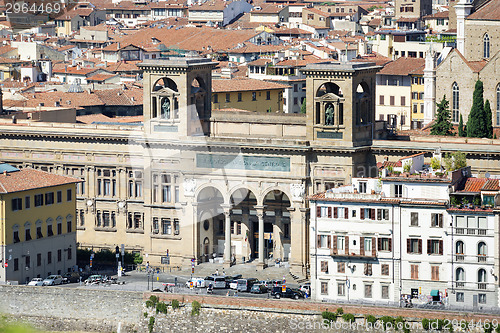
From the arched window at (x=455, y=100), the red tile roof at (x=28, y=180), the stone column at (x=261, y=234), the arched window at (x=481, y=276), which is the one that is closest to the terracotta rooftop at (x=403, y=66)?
the arched window at (x=455, y=100)

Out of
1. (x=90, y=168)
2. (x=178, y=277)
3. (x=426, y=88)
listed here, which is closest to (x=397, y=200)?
(x=178, y=277)

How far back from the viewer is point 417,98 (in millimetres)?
152250

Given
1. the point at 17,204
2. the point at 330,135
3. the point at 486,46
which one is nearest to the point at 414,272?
the point at 330,135

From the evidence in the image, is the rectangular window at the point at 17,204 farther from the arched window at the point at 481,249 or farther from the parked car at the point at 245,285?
the arched window at the point at 481,249

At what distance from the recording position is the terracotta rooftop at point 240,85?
432 feet

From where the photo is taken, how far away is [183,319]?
305 ft

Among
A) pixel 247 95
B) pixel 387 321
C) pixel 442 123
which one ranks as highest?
pixel 247 95

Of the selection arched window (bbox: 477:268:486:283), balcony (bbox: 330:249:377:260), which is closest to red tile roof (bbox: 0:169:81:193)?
balcony (bbox: 330:249:377:260)

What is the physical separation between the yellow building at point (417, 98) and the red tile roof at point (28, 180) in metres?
54.4

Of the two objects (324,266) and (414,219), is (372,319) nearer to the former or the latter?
(324,266)

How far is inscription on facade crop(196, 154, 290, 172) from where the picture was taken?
101000 millimetres

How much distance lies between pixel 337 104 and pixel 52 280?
19429 mm

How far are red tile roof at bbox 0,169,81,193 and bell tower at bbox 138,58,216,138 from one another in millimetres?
6466

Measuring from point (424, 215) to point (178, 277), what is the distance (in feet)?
59.5
